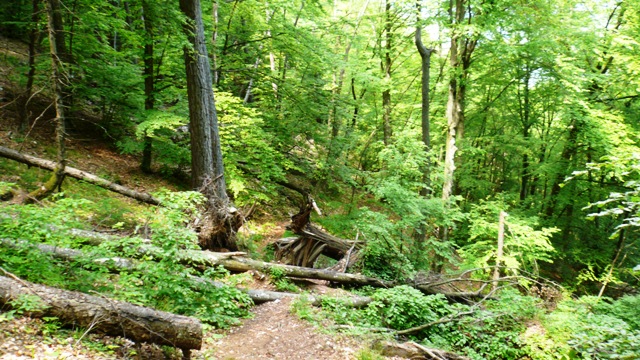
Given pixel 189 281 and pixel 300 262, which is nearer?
pixel 189 281

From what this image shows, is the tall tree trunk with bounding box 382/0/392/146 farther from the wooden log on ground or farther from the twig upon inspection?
the wooden log on ground

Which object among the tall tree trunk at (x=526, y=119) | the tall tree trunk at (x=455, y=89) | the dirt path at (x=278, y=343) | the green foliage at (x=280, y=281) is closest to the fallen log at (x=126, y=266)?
the green foliage at (x=280, y=281)

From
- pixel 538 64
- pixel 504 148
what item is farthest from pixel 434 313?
pixel 504 148

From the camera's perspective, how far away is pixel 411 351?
6301 mm

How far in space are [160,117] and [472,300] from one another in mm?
9092

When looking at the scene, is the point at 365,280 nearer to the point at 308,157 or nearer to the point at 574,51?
the point at 308,157

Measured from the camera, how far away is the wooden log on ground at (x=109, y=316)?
357 centimetres

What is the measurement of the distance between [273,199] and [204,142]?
15.8 feet

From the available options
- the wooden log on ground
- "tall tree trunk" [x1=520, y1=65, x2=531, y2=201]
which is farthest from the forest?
"tall tree trunk" [x1=520, y1=65, x2=531, y2=201]

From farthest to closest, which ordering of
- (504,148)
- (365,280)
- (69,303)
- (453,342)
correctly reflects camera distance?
(504,148) < (365,280) < (453,342) < (69,303)

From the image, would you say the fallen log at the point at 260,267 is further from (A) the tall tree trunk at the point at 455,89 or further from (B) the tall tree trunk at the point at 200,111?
(A) the tall tree trunk at the point at 455,89

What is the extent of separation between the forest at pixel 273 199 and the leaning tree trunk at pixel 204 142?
0.05 metres

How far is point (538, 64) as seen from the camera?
13.6m

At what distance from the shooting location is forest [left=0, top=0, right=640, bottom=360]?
4156 millimetres
